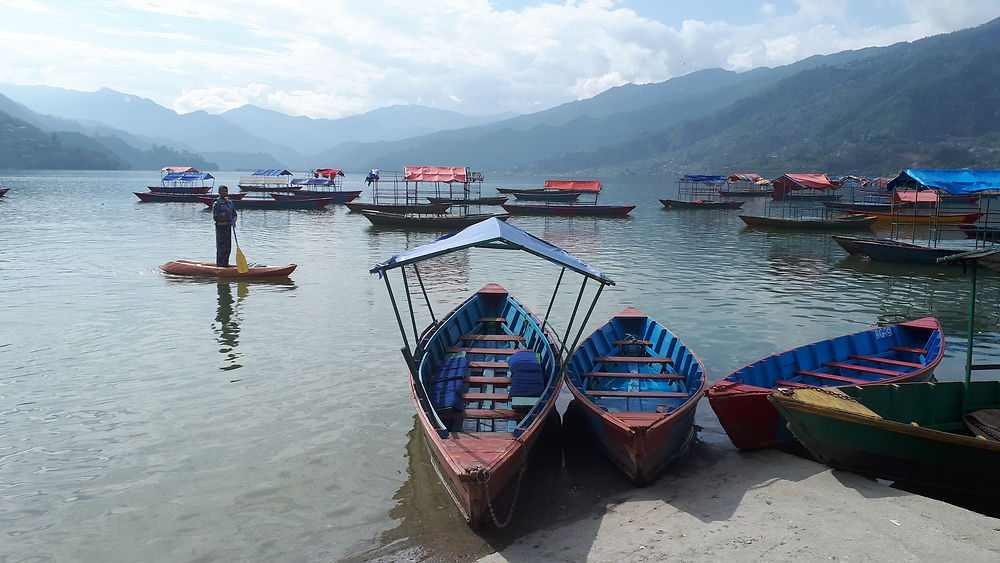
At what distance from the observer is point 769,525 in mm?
7754

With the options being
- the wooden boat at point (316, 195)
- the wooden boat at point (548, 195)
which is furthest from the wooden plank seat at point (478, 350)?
the wooden boat at point (548, 195)

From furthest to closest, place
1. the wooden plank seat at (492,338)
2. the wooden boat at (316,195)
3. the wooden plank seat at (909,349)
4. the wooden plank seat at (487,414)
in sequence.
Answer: the wooden boat at (316,195), the wooden plank seat at (492,338), the wooden plank seat at (909,349), the wooden plank seat at (487,414)

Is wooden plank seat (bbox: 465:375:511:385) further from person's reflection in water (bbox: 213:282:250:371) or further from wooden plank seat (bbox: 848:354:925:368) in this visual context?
wooden plank seat (bbox: 848:354:925:368)

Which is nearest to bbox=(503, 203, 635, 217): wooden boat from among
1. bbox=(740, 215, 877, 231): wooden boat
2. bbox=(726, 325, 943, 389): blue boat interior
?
bbox=(740, 215, 877, 231): wooden boat

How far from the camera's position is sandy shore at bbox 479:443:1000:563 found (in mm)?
7062

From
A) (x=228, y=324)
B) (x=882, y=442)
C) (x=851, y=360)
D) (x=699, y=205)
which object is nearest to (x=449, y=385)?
(x=882, y=442)

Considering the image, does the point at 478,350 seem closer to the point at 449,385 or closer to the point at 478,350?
the point at 478,350

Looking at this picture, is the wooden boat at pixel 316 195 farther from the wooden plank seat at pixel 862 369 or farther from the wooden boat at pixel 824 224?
the wooden plank seat at pixel 862 369

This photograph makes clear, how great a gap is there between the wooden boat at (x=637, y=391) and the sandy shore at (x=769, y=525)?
58cm

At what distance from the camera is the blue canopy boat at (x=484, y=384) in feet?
26.4

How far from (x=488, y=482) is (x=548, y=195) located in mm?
66804

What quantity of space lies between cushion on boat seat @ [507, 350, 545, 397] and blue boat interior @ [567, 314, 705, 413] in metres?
0.64

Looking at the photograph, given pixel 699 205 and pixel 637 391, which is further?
pixel 699 205

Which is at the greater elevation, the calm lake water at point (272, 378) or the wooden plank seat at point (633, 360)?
the wooden plank seat at point (633, 360)
